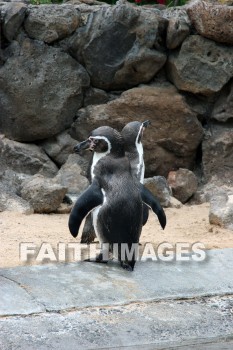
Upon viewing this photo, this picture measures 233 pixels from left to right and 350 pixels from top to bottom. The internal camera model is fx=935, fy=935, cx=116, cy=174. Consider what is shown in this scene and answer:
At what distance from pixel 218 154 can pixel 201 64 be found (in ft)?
3.04

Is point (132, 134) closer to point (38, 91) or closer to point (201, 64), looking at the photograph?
point (38, 91)

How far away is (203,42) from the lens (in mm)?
9102

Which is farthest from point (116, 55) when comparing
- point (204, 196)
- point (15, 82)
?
point (204, 196)

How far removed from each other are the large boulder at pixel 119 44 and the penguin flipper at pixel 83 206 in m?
3.34

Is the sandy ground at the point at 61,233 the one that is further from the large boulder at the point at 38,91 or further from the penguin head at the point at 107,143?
the large boulder at the point at 38,91

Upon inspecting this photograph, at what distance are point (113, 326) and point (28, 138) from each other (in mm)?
4272

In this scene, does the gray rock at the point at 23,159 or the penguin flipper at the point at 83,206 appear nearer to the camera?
the penguin flipper at the point at 83,206

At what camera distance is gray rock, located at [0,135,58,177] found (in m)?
8.93

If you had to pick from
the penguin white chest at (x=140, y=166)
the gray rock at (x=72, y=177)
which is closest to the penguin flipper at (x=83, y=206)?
the penguin white chest at (x=140, y=166)

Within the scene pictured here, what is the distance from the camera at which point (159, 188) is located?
8586 mm

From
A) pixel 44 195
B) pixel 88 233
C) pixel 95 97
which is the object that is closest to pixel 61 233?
pixel 88 233

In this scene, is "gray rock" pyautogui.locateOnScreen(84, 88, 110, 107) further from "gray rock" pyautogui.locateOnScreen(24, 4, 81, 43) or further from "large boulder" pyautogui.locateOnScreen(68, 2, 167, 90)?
"gray rock" pyautogui.locateOnScreen(24, 4, 81, 43)

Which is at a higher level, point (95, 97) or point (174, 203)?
point (95, 97)

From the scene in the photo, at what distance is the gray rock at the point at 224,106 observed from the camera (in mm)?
9320
